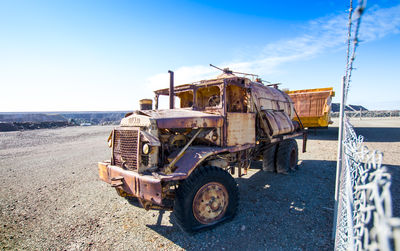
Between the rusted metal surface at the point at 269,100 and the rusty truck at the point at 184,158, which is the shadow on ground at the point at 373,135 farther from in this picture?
the rusty truck at the point at 184,158

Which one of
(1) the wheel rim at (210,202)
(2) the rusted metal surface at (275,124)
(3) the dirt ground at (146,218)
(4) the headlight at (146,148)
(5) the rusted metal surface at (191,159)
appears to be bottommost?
(3) the dirt ground at (146,218)

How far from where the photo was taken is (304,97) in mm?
Answer: 13766

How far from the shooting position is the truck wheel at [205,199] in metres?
3.37

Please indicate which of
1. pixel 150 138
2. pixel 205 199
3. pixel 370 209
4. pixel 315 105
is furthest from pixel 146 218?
pixel 315 105

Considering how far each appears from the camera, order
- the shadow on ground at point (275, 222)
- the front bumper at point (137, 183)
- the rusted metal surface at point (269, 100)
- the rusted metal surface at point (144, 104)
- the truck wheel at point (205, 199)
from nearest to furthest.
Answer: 1. the front bumper at point (137, 183)
2. the shadow on ground at point (275, 222)
3. the truck wheel at point (205, 199)
4. the rusted metal surface at point (144, 104)
5. the rusted metal surface at point (269, 100)

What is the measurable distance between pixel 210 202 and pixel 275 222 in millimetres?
1298

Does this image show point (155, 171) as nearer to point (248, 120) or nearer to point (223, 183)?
point (223, 183)

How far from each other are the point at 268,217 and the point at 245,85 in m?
3.10

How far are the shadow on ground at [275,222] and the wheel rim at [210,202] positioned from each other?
0.22 meters

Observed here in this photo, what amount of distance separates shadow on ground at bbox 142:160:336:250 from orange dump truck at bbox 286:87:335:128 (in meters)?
8.30

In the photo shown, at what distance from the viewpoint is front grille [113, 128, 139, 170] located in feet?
12.0

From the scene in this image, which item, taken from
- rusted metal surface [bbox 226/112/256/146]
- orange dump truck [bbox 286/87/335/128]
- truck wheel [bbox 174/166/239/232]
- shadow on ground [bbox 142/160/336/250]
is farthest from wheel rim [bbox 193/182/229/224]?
orange dump truck [bbox 286/87/335/128]

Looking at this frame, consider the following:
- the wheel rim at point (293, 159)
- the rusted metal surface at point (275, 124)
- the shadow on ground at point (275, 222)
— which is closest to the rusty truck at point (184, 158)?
the shadow on ground at point (275, 222)

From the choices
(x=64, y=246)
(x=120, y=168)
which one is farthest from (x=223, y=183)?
(x=64, y=246)
